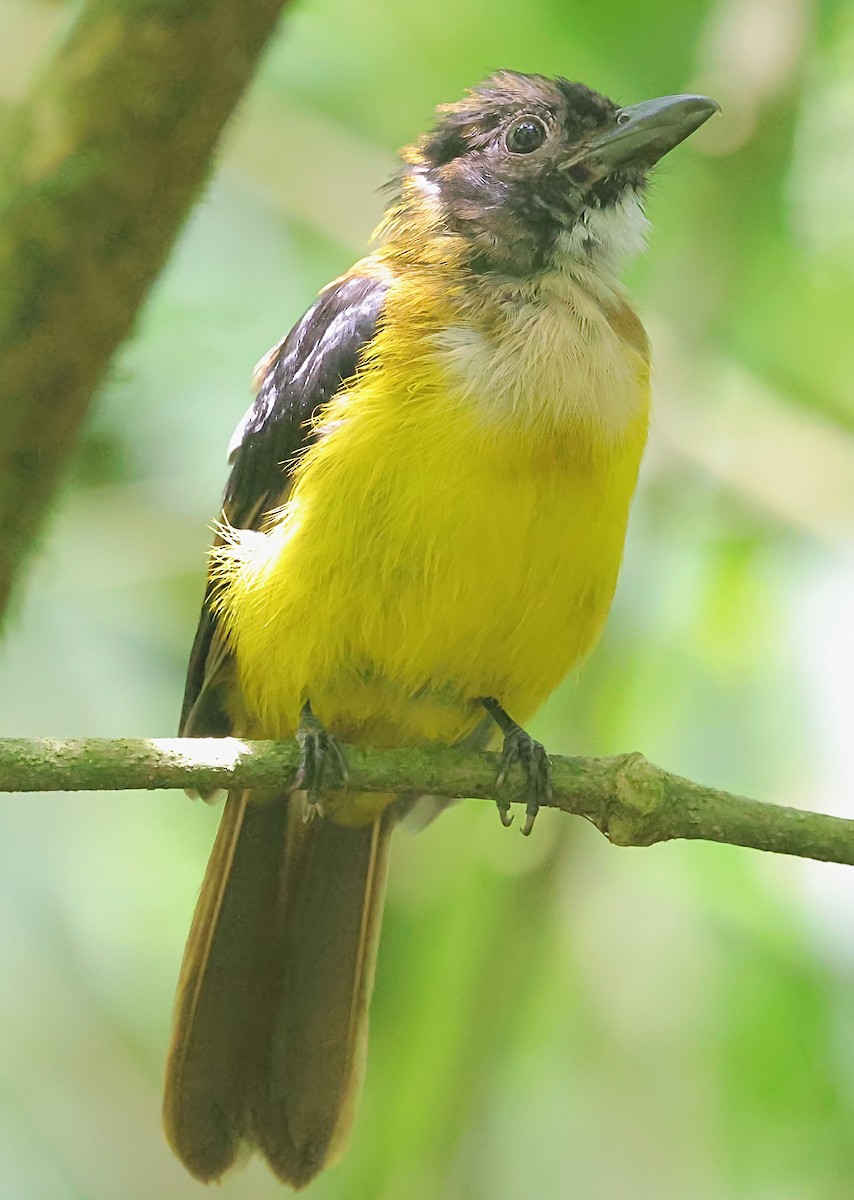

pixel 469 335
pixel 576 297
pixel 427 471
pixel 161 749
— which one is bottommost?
pixel 161 749

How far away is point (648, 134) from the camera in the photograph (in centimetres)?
403

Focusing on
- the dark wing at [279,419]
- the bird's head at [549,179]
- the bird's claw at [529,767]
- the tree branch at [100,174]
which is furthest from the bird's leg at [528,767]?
the tree branch at [100,174]

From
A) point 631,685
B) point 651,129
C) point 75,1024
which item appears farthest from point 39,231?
point 75,1024

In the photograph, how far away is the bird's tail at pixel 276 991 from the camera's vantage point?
4199mm

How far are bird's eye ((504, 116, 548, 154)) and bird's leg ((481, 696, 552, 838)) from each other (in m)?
1.61

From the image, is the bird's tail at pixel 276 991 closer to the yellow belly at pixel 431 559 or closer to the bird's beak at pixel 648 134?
the yellow belly at pixel 431 559

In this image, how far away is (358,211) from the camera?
5.63 meters

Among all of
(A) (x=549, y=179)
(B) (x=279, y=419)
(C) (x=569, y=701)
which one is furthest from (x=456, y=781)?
(A) (x=549, y=179)

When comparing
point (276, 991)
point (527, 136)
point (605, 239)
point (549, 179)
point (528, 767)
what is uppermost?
point (527, 136)

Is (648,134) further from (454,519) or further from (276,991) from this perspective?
(276,991)

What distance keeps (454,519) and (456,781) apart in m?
0.62

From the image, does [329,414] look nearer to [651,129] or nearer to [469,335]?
[469,335]

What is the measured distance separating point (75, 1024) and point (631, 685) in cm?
241

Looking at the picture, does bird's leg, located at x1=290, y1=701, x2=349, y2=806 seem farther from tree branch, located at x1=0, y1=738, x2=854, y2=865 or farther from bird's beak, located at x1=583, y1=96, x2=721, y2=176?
bird's beak, located at x1=583, y1=96, x2=721, y2=176
